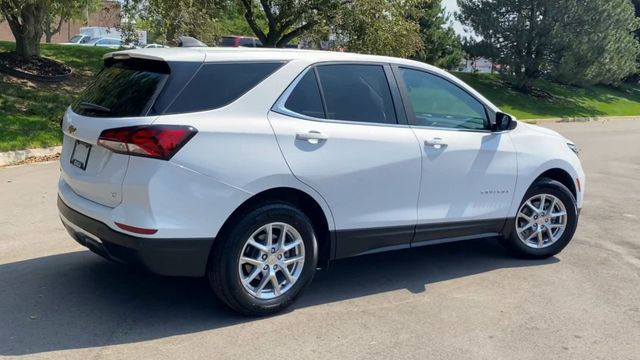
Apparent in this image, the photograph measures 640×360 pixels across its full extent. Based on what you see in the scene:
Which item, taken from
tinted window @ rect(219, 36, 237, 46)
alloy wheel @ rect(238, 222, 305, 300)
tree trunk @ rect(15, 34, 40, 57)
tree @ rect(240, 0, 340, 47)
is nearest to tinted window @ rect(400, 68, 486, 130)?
alloy wheel @ rect(238, 222, 305, 300)

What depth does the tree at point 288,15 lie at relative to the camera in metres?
17.9

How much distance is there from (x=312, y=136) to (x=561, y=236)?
2931 millimetres

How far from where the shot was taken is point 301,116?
14.9 ft

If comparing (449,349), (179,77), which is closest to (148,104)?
(179,77)

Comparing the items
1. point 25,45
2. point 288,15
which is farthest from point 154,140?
point 288,15

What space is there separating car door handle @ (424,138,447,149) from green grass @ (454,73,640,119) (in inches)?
817

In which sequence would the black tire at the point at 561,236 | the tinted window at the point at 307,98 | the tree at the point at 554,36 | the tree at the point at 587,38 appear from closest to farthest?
the tinted window at the point at 307,98
the black tire at the point at 561,236
the tree at the point at 587,38
the tree at the point at 554,36

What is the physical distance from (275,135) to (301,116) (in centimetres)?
30

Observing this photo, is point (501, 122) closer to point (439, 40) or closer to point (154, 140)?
point (154, 140)

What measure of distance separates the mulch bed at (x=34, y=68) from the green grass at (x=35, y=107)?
29 centimetres

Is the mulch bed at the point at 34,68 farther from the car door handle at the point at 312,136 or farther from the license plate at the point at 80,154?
the car door handle at the point at 312,136

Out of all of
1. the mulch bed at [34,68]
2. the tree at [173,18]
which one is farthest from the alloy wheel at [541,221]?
the mulch bed at [34,68]

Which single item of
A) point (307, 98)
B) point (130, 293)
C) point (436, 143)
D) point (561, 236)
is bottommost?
point (130, 293)

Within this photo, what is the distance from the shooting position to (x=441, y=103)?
5.49 metres
